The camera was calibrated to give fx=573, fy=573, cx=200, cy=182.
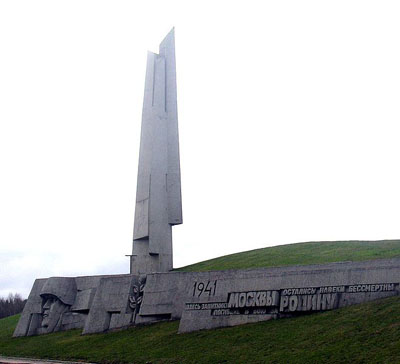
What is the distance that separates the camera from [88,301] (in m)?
18.3

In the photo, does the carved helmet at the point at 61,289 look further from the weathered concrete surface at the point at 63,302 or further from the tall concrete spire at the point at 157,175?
the tall concrete spire at the point at 157,175

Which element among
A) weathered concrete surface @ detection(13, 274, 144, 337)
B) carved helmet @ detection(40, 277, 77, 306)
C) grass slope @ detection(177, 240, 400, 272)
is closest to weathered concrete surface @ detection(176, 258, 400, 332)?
grass slope @ detection(177, 240, 400, 272)

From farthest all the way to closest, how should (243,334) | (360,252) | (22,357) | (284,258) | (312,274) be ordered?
1. (284,258)
2. (360,252)
3. (22,357)
4. (312,274)
5. (243,334)

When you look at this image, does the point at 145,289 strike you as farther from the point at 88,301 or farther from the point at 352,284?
the point at 352,284

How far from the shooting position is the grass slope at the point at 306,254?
16.0 meters

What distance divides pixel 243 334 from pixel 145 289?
15.9ft

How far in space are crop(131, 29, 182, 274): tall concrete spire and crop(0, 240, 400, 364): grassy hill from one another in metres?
3.49

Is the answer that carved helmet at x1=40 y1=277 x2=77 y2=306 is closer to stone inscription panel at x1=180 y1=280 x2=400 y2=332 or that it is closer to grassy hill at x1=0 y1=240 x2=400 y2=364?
grassy hill at x1=0 y1=240 x2=400 y2=364

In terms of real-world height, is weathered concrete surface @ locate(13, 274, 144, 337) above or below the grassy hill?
above

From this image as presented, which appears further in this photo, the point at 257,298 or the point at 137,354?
the point at 257,298

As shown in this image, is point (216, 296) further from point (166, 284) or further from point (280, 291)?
point (166, 284)

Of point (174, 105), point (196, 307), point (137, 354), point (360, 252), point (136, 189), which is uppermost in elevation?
point (174, 105)

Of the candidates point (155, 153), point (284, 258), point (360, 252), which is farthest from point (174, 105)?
point (360, 252)

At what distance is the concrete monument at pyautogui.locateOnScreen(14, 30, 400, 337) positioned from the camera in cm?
1220
